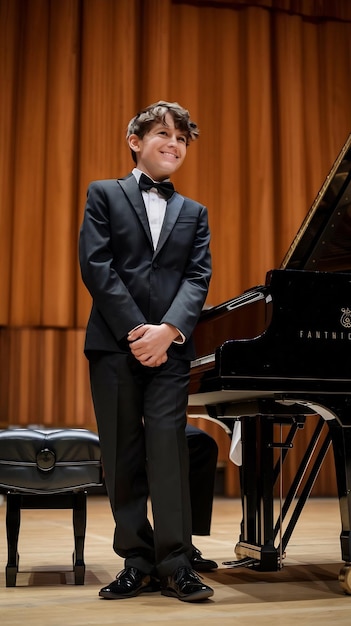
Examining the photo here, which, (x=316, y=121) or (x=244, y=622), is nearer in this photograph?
(x=244, y=622)

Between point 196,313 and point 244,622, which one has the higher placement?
point 196,313

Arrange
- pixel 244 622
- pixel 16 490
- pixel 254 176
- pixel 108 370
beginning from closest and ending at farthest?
pixel 244 622
pixel 108 370
pixel 16 490
pixel 254 176

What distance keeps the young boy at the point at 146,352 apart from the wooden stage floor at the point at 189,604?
10 cm

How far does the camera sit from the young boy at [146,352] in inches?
85.2

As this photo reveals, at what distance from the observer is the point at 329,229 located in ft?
8.83

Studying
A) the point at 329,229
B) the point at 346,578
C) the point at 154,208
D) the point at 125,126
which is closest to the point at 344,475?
the point at 346,578

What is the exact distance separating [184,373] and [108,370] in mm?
216

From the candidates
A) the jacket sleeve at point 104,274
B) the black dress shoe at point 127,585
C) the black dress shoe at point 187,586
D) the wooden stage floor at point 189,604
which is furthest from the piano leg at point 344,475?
the jacket sleeve at point 104,274

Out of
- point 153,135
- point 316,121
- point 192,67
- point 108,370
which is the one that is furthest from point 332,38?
point 108,370

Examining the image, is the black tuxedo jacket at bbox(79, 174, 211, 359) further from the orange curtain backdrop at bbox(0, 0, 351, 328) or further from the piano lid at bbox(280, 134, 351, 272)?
the orange curtain backdrop at bbox(0, 0, 351, 328)

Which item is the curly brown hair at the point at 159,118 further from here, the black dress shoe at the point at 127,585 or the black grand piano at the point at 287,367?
the black dress shoe at the point at 127,585

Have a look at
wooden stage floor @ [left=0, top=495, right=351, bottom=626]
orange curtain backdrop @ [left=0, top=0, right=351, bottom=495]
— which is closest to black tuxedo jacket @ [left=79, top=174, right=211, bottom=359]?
wooden stage floor @ [left=0, top=495, right=351, bottom=626]

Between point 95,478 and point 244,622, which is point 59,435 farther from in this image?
point 244,622

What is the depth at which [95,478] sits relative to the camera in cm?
243
